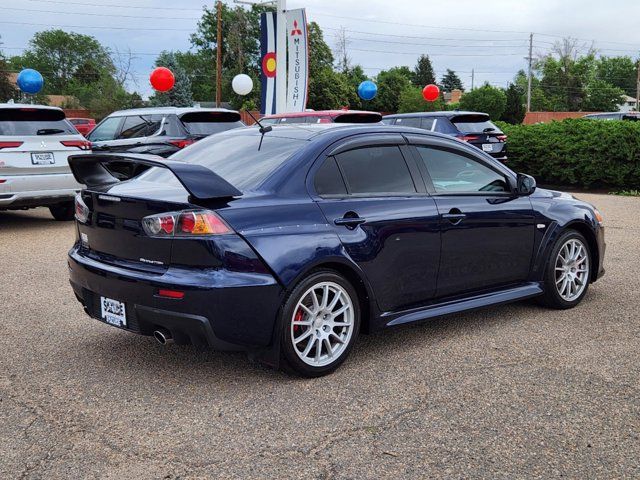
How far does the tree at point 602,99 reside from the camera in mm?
86125

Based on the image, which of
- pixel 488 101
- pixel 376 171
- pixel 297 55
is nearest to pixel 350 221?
pixel 376 171

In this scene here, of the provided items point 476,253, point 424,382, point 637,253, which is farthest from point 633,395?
point 637,253

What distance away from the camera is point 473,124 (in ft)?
48.8

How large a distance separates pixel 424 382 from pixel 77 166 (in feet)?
8.93

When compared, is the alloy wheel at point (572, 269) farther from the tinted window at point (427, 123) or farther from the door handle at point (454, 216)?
the tinted window at point (427, 123)

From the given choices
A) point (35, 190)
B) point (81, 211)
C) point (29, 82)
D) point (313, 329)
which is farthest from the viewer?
point (29, 82)

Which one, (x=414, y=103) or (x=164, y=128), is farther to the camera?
(x=414, y=103)

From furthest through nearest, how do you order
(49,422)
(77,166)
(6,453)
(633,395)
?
(77,166)
(633,395)
(49,422)
(6,453)

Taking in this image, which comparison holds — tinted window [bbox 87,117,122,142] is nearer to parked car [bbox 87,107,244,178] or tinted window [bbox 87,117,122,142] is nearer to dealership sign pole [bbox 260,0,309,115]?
parked car [bbox 87,107,244,178]

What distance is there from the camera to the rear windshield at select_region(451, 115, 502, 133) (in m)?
A: 14.7

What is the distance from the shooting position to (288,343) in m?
3.91

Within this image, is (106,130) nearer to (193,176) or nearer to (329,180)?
(329,180)

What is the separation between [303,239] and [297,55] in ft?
51.3

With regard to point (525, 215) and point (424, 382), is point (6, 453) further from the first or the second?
point (525, 215)
